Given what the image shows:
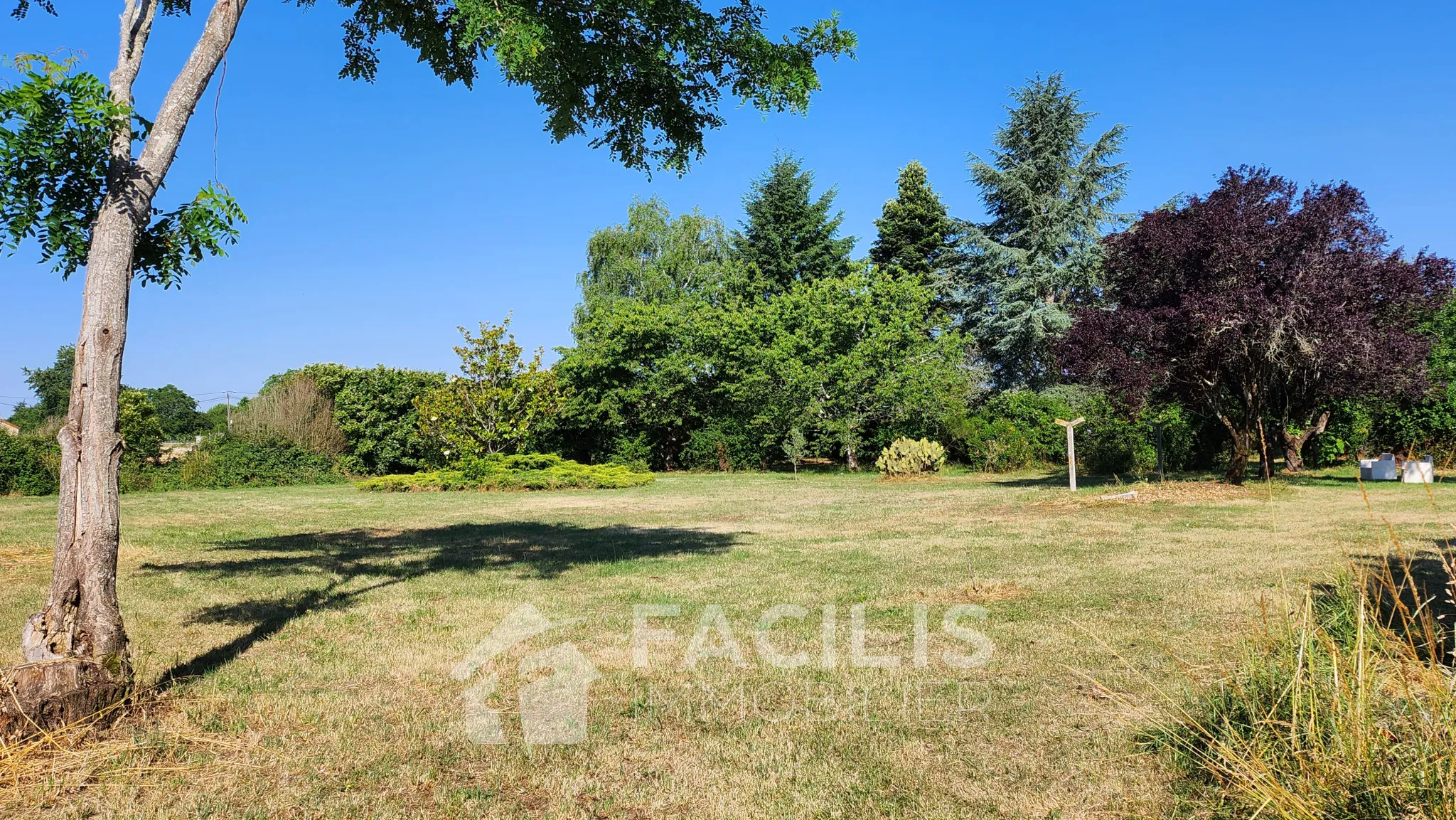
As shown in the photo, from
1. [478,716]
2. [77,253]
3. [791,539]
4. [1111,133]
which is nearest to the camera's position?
[478,716]

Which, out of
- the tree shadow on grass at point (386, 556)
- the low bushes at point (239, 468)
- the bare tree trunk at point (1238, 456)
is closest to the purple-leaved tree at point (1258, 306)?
the bare tree trunk at point (1238, 456)

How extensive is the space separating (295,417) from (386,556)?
1713 cm

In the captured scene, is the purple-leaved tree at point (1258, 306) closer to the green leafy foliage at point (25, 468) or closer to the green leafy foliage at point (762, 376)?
the green leafy foliage at point (762, 376)

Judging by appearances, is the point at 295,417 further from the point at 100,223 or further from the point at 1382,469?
the point at 1382,469

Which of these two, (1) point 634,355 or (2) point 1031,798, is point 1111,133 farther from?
(2) point 1031,798

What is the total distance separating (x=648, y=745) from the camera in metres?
3.77

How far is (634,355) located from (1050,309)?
14.7m

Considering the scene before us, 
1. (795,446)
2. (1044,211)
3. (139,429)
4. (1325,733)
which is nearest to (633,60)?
(1325,733)

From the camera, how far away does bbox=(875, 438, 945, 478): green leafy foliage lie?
22.4 metres

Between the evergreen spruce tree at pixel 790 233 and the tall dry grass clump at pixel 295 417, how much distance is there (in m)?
18.0

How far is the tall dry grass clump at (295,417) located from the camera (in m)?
24.4

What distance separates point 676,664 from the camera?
4945mm

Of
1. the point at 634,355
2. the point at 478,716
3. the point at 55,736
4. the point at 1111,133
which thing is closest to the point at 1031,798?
the point at 478,716

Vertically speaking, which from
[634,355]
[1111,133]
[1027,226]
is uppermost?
[1111,133]
